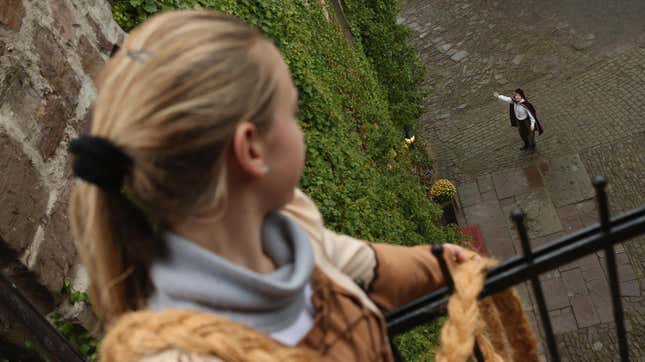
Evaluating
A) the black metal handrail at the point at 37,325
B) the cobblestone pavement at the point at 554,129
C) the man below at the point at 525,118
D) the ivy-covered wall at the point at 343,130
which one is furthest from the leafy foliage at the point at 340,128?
the man below at the point at 525,118

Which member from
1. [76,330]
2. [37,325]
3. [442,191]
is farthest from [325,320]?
[442,191]

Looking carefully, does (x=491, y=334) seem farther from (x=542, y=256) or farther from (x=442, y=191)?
(x=442, y=191)

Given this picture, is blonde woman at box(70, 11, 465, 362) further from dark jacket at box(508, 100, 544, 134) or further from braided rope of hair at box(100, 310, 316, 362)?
dark jacket at box(508, 100, 544, 134)

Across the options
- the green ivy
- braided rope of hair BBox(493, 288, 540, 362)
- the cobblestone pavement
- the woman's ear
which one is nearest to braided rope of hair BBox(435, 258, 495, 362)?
braided rope of hair BBox(493, 288, 540, 362)

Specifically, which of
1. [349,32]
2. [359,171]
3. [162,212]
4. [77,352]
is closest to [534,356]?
[162,212]

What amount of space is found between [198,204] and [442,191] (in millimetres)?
6357

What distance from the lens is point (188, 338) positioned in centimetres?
100

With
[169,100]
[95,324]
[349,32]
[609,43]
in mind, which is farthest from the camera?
[609,43]

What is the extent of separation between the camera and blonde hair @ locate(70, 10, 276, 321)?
39.0 inches

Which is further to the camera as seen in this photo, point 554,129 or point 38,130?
point 554,129

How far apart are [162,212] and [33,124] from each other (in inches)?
34.1

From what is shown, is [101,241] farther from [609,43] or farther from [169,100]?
[609,43]

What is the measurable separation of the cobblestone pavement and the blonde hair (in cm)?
511

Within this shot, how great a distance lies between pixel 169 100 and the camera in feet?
3.23
